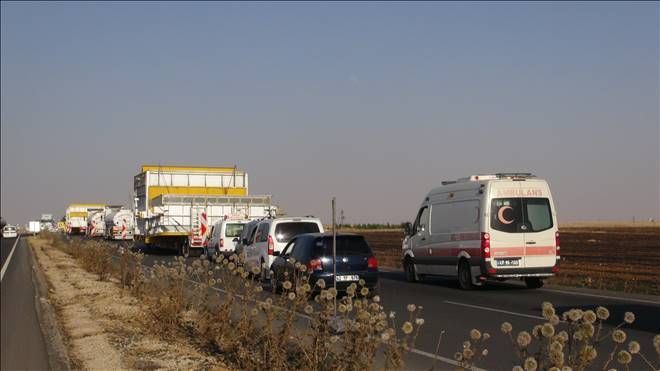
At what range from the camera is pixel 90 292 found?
19859 mm

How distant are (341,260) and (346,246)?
0.46m

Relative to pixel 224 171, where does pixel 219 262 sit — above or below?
below

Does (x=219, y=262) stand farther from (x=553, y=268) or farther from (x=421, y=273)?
(x=421, y=273)

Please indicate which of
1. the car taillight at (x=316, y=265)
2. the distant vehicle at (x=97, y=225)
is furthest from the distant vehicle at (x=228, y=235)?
the distant vehicle at (x=97, y=225)

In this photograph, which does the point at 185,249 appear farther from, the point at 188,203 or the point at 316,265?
the point at 316,265

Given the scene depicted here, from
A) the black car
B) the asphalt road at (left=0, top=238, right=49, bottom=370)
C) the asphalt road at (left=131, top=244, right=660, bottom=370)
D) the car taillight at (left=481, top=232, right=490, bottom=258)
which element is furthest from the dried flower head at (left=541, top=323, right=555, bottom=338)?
the car taillight at (left=481, top=232, right=490, bottom=258)

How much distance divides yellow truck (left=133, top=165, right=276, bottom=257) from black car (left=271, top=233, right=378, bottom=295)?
1755 centimetres

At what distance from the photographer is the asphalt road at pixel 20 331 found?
34.6ft

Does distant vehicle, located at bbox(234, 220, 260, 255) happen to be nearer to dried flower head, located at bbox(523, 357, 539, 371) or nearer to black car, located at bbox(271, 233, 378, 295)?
black car, located at bbox(271, 233, 378, 295)

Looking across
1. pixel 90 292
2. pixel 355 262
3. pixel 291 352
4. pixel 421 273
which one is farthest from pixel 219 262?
pixel 421 273

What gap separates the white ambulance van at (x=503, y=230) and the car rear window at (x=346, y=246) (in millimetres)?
3083

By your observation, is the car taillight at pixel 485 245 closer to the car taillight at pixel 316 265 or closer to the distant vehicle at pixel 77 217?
the car taillight at pixel 316 265

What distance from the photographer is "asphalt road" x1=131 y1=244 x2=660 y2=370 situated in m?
10.4

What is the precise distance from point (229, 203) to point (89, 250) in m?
9.88
